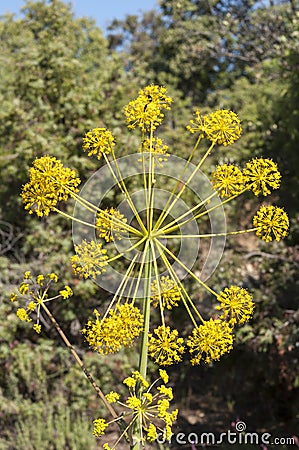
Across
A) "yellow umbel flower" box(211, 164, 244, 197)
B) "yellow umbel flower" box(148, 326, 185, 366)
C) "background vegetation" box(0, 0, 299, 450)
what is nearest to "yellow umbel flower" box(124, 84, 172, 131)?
"yellow umbel flower" box(211, 164, 244, 197)

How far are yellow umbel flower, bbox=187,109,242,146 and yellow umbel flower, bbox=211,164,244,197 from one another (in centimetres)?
10

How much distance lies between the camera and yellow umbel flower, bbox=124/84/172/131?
1.92 m

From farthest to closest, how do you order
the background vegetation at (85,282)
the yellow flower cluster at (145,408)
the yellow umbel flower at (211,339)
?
the background vegetation at (85,282) → the yellow umbel flower at (211,339) → the yellow flower cluster at (145,408)

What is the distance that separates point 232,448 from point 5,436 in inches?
95.6

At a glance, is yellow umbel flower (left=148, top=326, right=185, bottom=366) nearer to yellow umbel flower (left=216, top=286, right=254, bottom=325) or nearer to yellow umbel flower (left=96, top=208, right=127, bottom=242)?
yellow umbel flower (left=216, top=286, right=254, bottom=325)

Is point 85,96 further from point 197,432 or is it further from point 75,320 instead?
point 197,432

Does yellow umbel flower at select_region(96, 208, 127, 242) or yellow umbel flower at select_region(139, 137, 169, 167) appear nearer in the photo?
yellow umbel flower at select_region(96, 208, 127, 242)

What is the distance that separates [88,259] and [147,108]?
52 cm

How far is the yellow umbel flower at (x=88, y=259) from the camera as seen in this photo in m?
1.83

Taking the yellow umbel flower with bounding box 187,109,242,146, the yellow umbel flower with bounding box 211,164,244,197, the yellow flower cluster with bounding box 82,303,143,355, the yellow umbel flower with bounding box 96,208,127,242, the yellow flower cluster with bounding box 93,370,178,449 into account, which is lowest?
the yellow flower cluster with bounding box 93,370,178,449

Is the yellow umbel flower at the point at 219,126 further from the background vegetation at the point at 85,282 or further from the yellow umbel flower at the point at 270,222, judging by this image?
the background vegetation at the point at 85,282

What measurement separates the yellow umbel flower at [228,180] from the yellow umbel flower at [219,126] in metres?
0.10

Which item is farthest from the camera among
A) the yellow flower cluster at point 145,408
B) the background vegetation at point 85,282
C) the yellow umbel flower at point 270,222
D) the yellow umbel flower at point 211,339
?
the background vegetation at point 85,282

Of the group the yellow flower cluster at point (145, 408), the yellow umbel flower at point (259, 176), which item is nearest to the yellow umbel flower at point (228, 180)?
the yellow umbel flower at point (259, 176)
